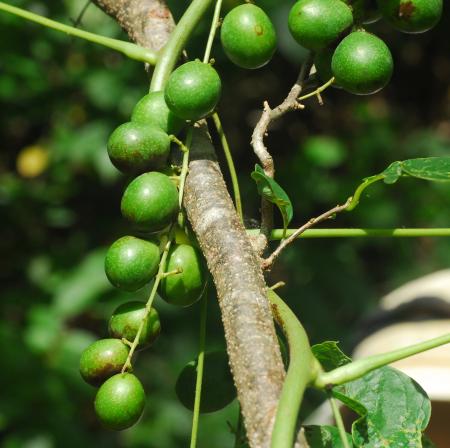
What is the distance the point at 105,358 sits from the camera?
971mm

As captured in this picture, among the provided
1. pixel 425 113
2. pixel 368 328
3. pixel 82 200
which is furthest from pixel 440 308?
pixel 425 113

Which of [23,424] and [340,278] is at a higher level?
[340,278]

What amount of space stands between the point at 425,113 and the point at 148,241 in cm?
354

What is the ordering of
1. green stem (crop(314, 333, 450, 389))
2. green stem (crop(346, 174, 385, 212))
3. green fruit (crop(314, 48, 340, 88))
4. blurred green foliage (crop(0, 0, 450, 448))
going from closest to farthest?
green stem (crop(314, 333, 450, 389))
green stem (crop(346, 174, 385, 212))
green fruit (crop(314, 48, 340, 88))
blurred green foliage (crop(0, 0, 450, 448))

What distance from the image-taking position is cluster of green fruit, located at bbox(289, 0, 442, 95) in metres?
1.06

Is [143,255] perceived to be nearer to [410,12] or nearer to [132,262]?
[132,262]

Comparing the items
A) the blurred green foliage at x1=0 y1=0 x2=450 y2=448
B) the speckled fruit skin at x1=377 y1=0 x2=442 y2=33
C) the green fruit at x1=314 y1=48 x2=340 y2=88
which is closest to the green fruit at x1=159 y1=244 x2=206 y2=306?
the green fruit at x1=314 y1=48 x2=340 y2=88

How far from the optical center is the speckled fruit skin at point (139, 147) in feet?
3.30

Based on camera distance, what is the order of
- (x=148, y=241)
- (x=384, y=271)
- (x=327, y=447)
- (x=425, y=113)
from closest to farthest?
(x=327, y=447) → (x=148, y=241) → (x=384, y=271) → (x=425, y=113)

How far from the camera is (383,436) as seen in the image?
962 millimetres

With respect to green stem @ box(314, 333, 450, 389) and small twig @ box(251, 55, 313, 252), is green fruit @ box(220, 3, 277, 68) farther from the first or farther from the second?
green stem @ box(314, 333, 450, 389)

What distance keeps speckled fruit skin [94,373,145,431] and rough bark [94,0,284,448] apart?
18cm

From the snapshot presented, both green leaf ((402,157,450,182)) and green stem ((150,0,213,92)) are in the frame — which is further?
green stem ((150,0,213,92))

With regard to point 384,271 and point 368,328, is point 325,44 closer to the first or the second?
point 368,328
